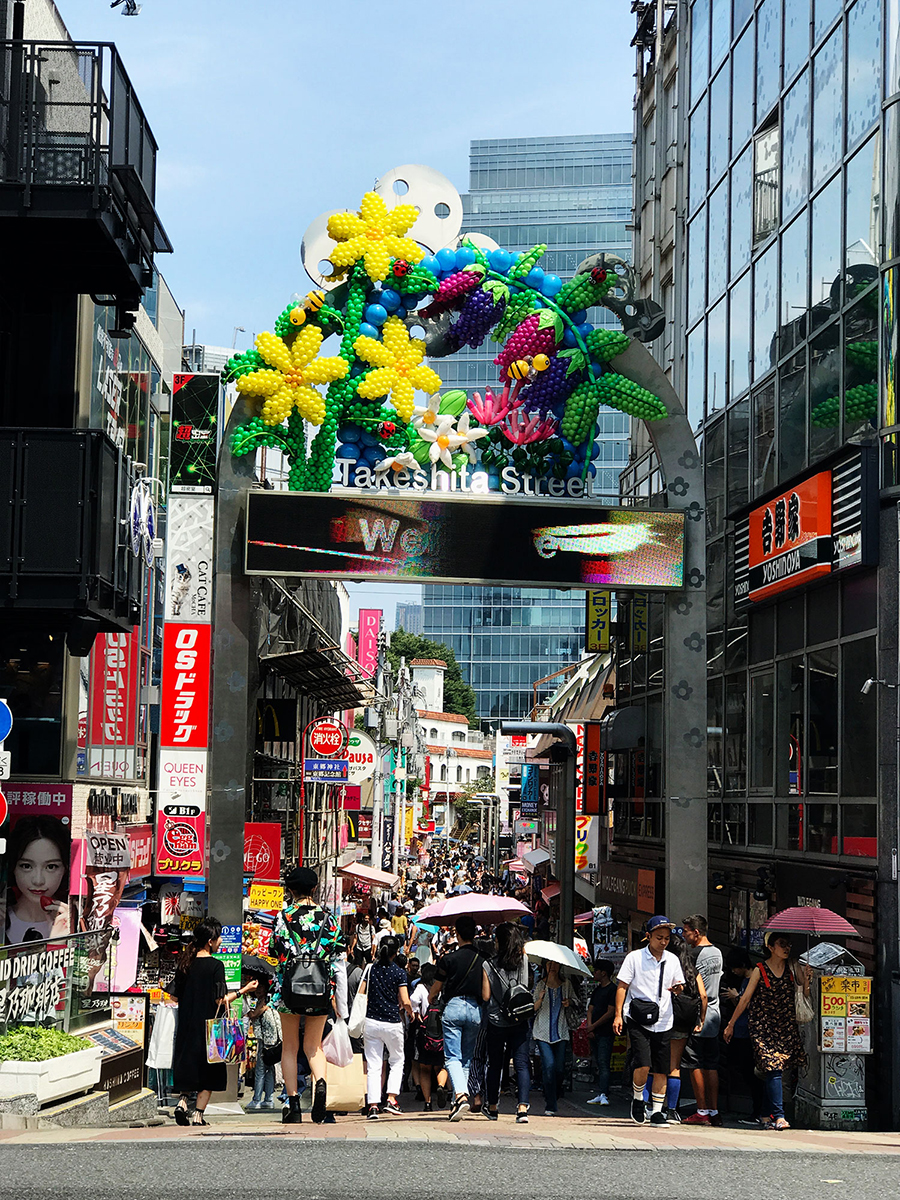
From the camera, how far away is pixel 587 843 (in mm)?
36250

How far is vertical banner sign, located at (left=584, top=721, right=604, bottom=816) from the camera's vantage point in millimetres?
32469

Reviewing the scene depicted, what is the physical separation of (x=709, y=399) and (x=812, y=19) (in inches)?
284

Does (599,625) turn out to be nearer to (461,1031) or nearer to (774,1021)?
(774,1021)

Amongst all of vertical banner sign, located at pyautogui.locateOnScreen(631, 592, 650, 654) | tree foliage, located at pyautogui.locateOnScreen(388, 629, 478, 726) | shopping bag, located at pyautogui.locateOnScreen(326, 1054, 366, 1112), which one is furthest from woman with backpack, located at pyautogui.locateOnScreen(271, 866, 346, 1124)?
tree foliage, located at pyautogui.locateOnScreen(388, 629, 478, 726)

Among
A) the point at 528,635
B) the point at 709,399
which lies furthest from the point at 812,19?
the point at 528,635

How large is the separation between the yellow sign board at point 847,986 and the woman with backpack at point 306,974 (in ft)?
15.6

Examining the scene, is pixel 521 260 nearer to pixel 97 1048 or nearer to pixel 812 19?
pixel 812 19

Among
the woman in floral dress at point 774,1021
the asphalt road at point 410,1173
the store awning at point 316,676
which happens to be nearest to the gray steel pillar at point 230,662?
the woman in floral dress at point 774,1021

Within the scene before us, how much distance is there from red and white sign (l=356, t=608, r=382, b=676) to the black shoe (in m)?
46.9

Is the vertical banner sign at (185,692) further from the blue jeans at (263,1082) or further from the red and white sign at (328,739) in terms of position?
the red and white sign at (328,739)

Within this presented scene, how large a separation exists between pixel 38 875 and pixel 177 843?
3696 millimetres

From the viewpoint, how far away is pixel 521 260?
20469mm

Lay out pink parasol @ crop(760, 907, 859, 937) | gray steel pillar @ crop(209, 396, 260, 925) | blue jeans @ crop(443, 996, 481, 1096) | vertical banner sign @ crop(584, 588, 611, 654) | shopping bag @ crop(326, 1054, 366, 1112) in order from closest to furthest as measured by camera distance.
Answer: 1. blue jeans @ crop(443, 996, 481, 1096)
2. shopping bag @ crop(326, 1054, 366, 1112)
3. pink parasol @ crop(760, 907, 859, 937)
4. gray steel pillar @ crop(209, 396, 260, 925)
5. vertical banner sign @ crop(584, 588, 611, 654)

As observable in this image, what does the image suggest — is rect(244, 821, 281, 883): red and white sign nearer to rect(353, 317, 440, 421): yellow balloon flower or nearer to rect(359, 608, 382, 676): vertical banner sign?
rect(353, 317, 440, 421): yellow balloon flower
